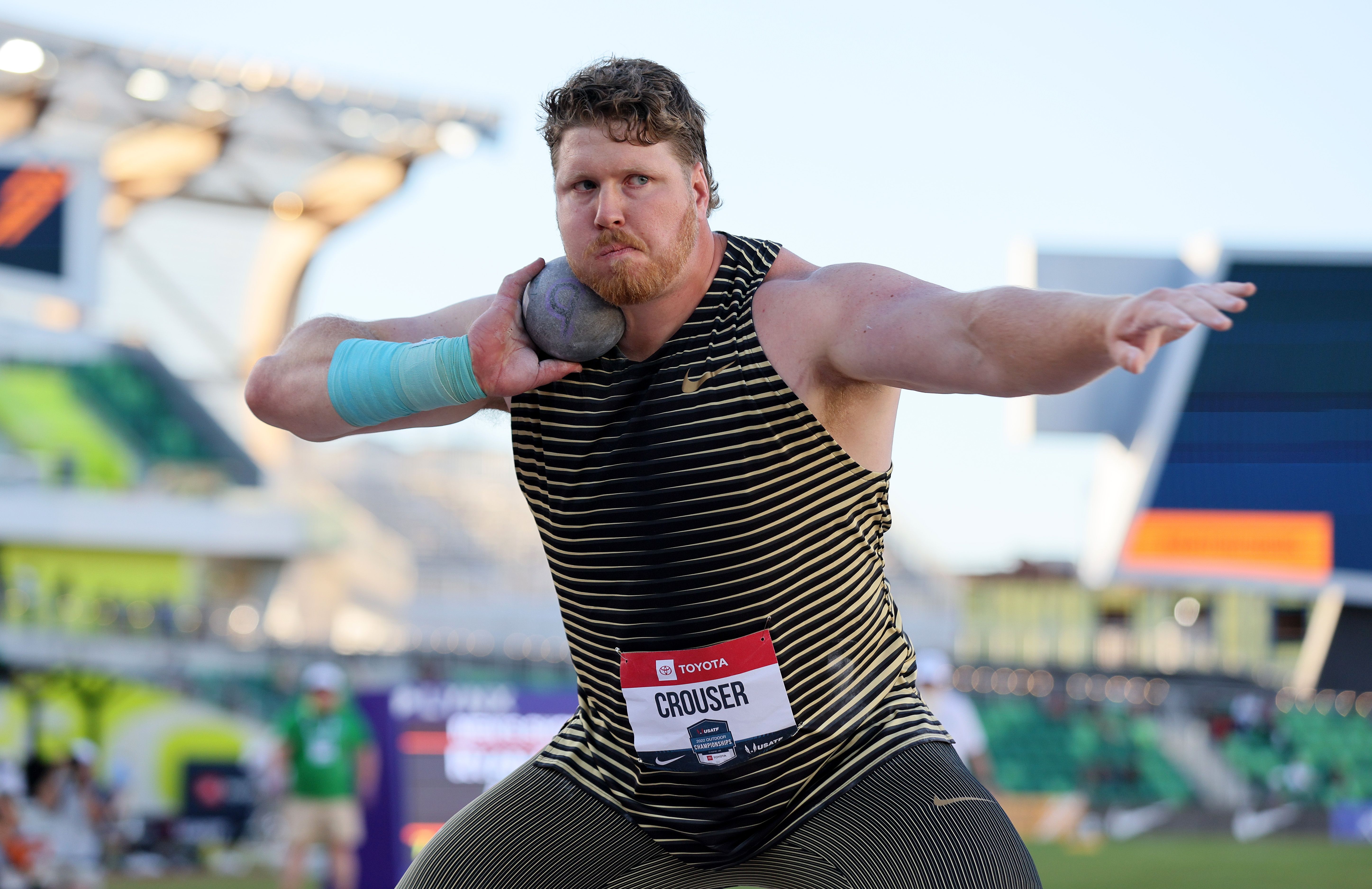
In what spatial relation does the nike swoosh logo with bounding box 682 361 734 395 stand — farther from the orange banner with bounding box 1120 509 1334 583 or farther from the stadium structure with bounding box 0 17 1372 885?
the orange banner with bounding box 1120 509 1334 583

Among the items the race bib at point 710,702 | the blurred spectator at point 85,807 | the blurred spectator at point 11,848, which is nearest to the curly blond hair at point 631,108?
the race bib at point 710,702

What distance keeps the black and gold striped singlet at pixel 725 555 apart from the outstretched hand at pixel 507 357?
100mm

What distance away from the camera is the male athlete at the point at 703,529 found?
269cm

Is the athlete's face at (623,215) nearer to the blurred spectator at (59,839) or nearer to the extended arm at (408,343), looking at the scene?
the extended arm at (408,343)

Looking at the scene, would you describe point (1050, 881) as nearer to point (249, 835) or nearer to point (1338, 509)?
point (249, 835)

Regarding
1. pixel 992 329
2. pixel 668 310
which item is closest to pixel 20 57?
pixel 668 310

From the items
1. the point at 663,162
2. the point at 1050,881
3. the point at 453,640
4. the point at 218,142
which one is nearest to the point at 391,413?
the point at 663,162

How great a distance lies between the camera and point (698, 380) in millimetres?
2742

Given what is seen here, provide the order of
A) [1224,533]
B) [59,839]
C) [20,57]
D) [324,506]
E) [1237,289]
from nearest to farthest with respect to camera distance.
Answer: [1237,289] < [59,839] < [1224,533] < [20,57] < [324,506]

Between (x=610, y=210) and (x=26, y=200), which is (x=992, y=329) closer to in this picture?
(x=610, y=210)

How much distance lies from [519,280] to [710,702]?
0.90 meters

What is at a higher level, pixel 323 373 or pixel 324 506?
pixel 323 373

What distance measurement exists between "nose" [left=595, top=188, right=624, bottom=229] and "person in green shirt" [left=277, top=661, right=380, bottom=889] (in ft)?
26.3

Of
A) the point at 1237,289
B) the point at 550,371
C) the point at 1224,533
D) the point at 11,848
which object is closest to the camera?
the point at 1237,289
